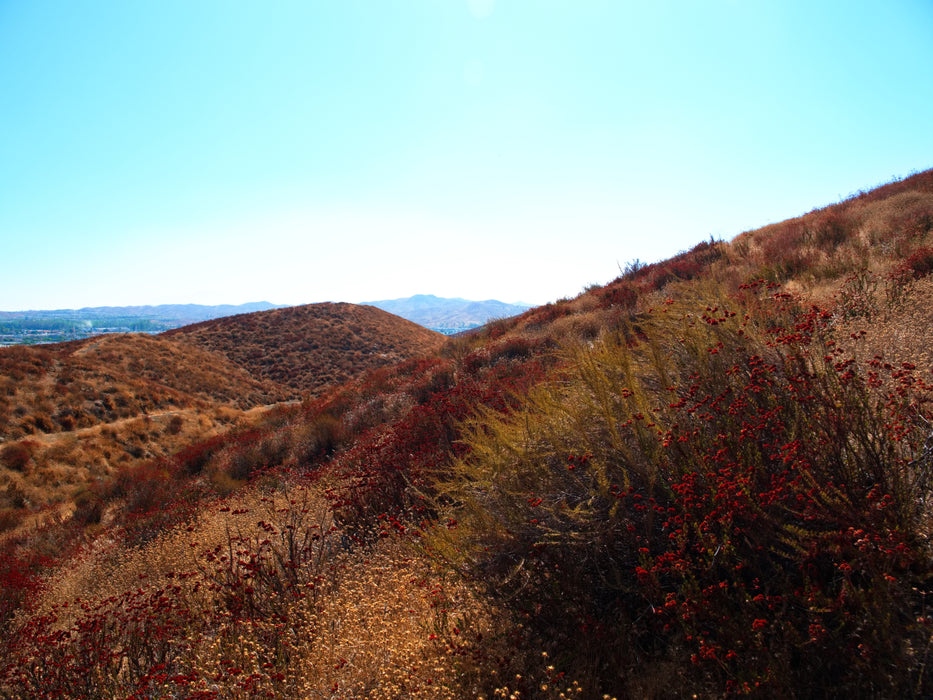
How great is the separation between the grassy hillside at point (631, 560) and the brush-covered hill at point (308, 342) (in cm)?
2432

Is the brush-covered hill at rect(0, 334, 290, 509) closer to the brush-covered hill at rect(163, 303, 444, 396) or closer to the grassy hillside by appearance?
the brush-covered hill at rect(163, 303, 444, 396)

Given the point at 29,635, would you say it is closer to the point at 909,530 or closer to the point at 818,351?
the point at 909,530

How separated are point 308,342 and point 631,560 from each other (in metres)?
37.2

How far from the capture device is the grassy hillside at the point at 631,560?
6.61 ft

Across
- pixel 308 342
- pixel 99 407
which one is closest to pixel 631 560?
pixel 99 407

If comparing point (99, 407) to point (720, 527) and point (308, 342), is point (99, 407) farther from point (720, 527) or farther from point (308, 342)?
point (720, 527)

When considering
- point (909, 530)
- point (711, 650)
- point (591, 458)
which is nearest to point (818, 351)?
point (909, 530)

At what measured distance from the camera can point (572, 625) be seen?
257cm

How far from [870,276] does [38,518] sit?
1646 cm

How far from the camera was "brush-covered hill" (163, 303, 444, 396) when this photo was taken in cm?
3256

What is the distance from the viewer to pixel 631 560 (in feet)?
8.64

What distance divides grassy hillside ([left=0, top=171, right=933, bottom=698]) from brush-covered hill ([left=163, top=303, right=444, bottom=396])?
79.8 ft

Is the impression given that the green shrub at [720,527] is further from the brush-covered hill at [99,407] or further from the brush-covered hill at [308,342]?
the brush-covered hill at [308,342]

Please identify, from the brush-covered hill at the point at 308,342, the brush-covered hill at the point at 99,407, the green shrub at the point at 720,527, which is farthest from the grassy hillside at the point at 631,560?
the brush-covered hill at the point at 308,342
